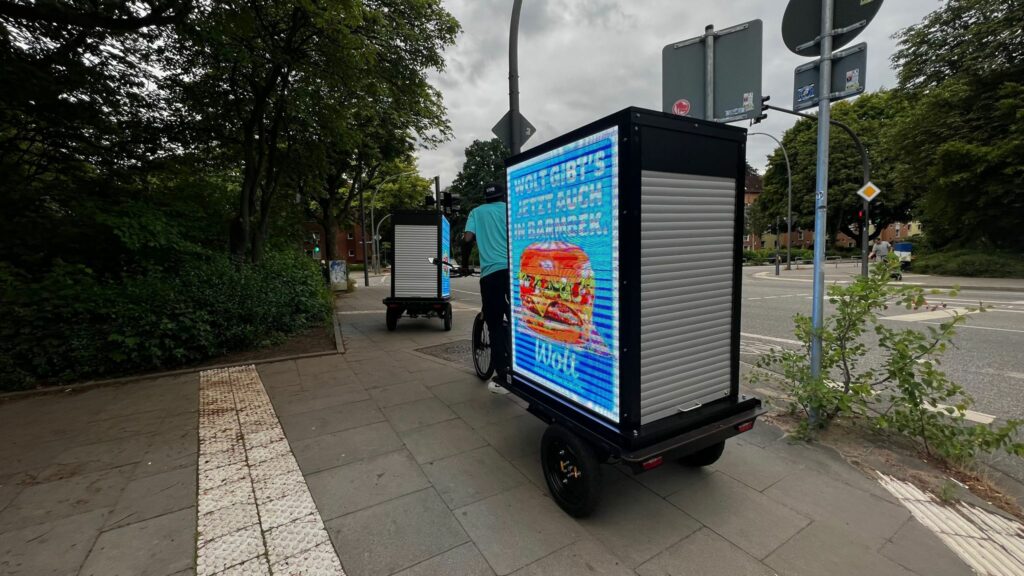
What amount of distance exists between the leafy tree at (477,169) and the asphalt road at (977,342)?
131 feet

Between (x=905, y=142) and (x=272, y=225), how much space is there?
26.8m

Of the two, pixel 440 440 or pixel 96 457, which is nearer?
pixel 96 457

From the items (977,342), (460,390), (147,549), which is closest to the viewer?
(147,549)

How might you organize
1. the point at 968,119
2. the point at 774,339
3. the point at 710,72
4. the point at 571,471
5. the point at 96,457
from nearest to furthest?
the point at 571,471 < the point at 96,457 < the point at 710,72 < the point at 774,339 < the point at 968,119

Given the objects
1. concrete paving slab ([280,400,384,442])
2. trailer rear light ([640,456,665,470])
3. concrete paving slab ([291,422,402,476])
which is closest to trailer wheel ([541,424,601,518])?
trailer rear light ([640,456,665,470])

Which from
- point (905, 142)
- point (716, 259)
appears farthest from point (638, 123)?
point (905, 142)

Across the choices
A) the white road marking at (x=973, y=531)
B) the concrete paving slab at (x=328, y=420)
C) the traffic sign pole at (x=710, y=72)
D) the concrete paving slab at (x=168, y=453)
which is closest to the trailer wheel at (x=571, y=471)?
the white road marking at (x=973, y=531)

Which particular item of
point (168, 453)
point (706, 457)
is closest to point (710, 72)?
point (706, 457)

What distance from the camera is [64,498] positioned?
2.65 meters

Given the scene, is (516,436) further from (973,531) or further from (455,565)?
(973,531)

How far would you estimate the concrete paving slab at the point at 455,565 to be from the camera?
6.47 feet

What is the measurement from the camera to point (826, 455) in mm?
2982

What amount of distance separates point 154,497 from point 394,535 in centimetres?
171

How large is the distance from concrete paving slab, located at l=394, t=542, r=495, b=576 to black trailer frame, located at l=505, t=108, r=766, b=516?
593mm
